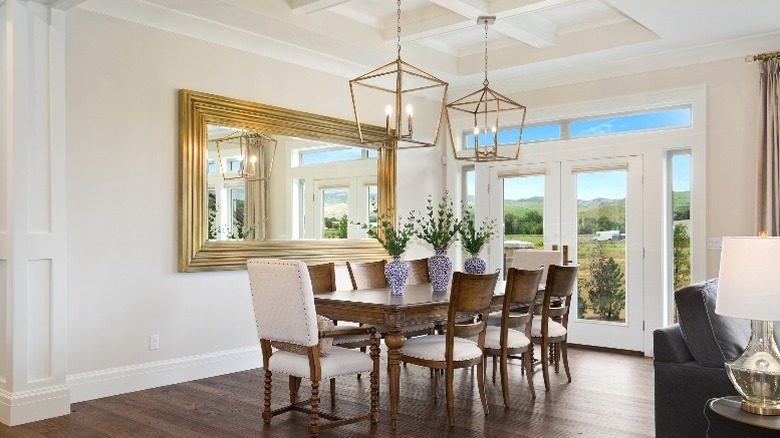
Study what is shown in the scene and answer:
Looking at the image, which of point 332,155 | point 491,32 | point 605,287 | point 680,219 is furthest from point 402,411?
point 491,32

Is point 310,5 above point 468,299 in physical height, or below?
above

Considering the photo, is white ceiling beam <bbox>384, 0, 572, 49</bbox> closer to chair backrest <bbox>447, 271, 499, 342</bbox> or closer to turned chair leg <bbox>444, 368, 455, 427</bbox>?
chair backrest <bbox>447, 271, 499, 342</bbox>

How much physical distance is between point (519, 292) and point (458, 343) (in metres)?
0.62

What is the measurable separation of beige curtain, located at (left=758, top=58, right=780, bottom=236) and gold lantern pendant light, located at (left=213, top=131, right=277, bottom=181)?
4.16 meters

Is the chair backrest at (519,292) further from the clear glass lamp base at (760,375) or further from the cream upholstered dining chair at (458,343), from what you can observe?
the clear glass lamp base at (760,375)

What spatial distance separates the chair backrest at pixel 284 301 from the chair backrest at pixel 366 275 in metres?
1.23

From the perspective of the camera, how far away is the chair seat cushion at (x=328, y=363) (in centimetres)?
383

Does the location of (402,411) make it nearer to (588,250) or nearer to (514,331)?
(514,331)

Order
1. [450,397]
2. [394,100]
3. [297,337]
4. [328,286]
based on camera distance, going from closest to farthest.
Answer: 1. [297,337]
2. [450,397]
3. [328,286]
4. [394,100]

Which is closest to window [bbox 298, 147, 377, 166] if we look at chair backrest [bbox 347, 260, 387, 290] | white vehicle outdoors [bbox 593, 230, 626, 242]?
chair backrest [bbox 347, 260, 387, 290]

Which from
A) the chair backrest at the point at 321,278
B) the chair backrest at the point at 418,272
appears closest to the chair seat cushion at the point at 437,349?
the chair backrest at the point at 321,278

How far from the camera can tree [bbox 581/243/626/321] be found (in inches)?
265

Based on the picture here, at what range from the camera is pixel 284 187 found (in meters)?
6.29

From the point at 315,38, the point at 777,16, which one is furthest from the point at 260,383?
the point at 777,16
